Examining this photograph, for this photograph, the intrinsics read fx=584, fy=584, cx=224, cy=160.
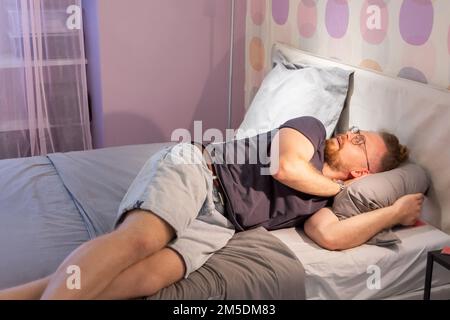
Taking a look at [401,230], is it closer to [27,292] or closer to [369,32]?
[369,32]

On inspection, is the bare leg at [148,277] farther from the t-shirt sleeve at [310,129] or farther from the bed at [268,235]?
the t-shirt sleeve at [310,129]

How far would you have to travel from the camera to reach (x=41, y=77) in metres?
2.97

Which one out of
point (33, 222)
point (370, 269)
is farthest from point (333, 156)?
point (33, 222)

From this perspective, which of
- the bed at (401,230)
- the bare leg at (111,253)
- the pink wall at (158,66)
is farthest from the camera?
the pink wall at (158,66)

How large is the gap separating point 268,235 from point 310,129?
39cm

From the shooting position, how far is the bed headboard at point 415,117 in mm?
1866

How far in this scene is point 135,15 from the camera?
3.05 meters

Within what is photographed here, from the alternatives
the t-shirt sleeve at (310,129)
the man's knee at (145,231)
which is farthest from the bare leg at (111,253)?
the t-shirt sleeve at (310,129)

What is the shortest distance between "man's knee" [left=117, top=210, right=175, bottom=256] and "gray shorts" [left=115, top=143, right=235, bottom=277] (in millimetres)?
16

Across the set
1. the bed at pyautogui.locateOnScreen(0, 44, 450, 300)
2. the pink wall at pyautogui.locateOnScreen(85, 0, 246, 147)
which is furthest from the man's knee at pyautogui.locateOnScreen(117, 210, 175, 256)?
the pink wall at pyautogui.locateOnScreen(85, 0, 246, 147)

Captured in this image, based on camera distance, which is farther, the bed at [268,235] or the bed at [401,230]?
the bed at [401,230]

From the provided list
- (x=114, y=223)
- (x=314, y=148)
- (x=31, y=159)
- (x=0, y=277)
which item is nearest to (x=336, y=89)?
(x=314, y=148)
